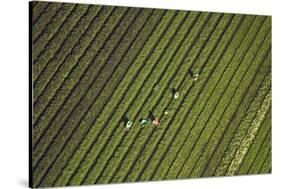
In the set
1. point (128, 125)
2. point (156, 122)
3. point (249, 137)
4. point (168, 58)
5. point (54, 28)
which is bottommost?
point (128, 125)

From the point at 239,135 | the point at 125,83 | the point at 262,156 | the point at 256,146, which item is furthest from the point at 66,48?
the point at 262,156

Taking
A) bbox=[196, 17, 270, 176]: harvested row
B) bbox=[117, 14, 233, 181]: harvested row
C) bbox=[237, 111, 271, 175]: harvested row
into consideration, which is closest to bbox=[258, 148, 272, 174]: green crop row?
bbox=[237, 111, 271, 175]: harvested row

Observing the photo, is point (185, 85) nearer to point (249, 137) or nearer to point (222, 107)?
point (222, 107)

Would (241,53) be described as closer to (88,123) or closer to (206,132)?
(206,132)

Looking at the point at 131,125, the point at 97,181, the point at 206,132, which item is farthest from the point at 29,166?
the point at 206,132

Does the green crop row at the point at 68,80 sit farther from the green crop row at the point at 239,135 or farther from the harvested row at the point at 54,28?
the green crop row at the point at 239,135

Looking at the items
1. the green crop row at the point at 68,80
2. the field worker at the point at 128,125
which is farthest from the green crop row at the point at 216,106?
the green crop row at the point at 68,80

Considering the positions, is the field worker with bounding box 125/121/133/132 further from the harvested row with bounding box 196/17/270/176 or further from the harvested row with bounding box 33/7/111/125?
the harvested row with bounding box 196/17/270/176
